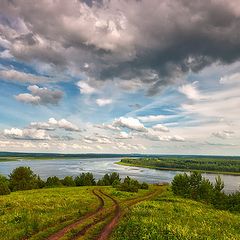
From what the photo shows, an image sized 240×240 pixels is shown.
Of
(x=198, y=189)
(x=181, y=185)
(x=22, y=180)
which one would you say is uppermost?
(x=181, y=185)

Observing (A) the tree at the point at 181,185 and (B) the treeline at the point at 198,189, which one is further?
(A) the tree at the point at 181,185

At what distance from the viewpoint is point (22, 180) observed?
3880 inches

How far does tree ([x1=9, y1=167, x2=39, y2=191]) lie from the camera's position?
319 feet

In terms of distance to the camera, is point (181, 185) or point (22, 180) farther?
point (22, 180)

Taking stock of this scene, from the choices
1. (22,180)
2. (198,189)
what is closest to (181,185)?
(198,189)

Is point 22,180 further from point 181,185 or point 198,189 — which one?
point 198,189

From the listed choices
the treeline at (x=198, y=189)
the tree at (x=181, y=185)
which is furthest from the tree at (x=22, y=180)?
the treeline at (x=198, y=189)

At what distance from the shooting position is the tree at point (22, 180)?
319 feet

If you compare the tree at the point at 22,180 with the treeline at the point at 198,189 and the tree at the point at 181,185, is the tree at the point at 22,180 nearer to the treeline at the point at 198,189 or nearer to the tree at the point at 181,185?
the tree at the point at 181,185

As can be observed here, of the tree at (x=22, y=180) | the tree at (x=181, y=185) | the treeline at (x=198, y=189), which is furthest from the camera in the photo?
the tree at (x=22, y=180)

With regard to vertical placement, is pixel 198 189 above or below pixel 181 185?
below

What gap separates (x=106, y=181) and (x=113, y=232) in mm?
87239

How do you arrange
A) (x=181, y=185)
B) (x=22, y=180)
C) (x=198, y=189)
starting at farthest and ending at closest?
(x=22, y=180) < (x=181, y=185) < (x=198, y=189)

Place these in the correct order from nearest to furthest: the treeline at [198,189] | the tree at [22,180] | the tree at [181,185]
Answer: the treeline at [198,189]
the tree at [181,185]
the tree at [22,180]
